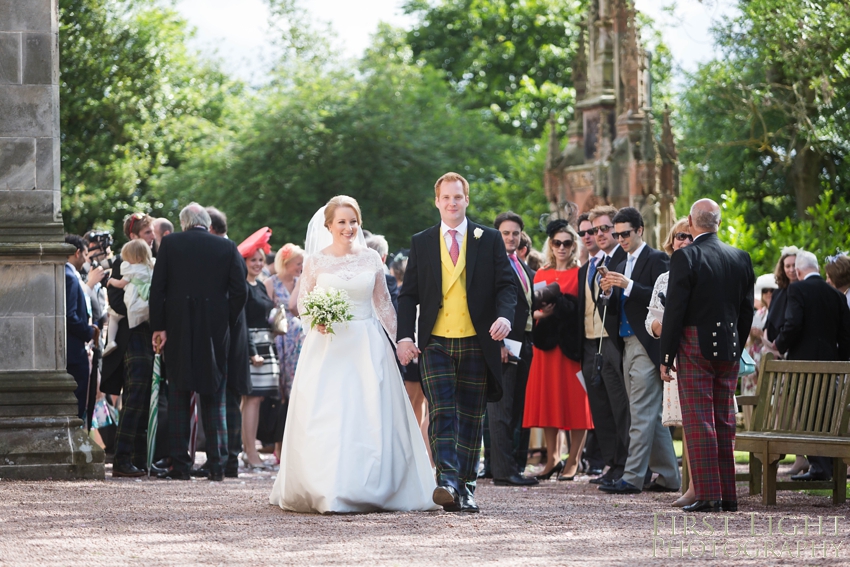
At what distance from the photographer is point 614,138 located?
29.3m

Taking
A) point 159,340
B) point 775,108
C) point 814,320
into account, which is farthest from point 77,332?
point 775,108

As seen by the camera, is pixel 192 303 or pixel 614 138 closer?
pixel 192 303

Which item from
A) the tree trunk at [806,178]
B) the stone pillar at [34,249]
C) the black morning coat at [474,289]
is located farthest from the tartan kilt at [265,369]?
the tree trunk at [806,178]

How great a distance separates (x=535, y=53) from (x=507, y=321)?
39281mm

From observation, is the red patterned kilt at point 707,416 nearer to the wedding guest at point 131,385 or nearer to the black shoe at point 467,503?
the black shoe at point 467,503

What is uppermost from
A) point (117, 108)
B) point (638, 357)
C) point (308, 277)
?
point (117, 108)

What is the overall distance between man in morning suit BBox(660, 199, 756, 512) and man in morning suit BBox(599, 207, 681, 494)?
134cm

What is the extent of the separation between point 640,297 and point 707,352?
1.68 metres

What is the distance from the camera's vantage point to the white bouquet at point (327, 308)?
8250 millimetres

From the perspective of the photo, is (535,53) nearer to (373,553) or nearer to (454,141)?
(454,141)

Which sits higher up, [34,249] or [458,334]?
[34,249]

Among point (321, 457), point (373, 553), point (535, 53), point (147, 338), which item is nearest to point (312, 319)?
point (321, 457)

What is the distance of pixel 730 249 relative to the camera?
28.1 ft

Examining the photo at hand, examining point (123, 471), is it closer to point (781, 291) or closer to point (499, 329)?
point (499, 329)
